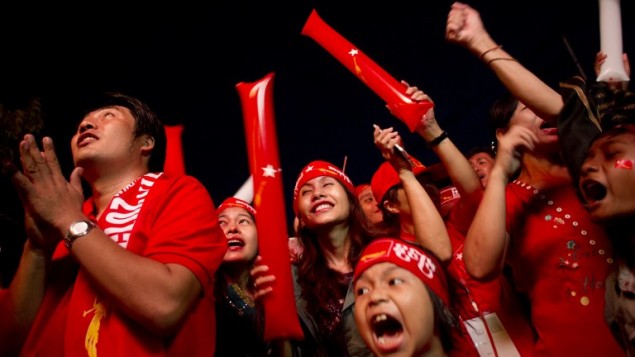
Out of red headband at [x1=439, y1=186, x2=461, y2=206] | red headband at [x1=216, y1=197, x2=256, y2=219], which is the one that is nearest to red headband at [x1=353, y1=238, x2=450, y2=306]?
red headband at [x1=216, y1=197, x2=256, y2=219]

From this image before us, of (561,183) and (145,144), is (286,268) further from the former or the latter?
(561,183)

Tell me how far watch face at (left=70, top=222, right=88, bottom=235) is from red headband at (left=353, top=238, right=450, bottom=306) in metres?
0.94

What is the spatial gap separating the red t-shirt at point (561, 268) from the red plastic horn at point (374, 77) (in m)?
0.54

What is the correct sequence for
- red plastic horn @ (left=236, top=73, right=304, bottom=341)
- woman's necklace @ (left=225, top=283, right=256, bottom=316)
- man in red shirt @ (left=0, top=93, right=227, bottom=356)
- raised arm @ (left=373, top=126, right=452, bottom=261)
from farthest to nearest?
woman's necklace @ (left=225, top=283, right=256, bottom=316) → raised arm @ (left=373, top=126, right=452, bottom=261) → red plastic horn @ (left=236, top=73, right=304, bottom=341) → man in red shirt @ (left=0, top=93, right=227, bottom=356)

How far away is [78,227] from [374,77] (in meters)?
1.50

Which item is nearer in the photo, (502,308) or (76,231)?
(76,231)

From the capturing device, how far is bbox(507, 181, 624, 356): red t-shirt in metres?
1.97

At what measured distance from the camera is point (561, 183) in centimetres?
227

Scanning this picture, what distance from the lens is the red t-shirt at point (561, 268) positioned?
1971 millimetres

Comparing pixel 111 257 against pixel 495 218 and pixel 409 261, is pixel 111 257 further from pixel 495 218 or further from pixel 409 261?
pixel 495 218

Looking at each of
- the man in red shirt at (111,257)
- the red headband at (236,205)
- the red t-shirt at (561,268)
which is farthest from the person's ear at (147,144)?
the red t-shirt at (561,268)

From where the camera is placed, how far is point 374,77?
2.58 m

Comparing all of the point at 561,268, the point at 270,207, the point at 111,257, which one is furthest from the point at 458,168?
the point at 111,257

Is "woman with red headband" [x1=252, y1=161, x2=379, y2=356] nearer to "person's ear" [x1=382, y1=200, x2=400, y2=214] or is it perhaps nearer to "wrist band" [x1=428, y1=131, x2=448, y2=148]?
"person's ear" [x1=382, y1=200, x2=400, y2=214]
